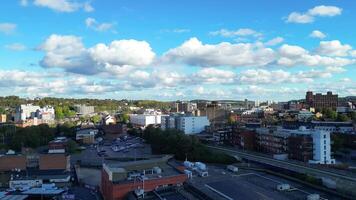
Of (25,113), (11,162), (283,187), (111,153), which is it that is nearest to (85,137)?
(111,153)

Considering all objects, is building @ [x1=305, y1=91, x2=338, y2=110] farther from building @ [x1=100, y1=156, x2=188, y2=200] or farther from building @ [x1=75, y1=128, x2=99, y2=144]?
building @ [x1=100, y1=156, x2=188, y2=200]

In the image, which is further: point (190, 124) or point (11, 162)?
point (190, 124)

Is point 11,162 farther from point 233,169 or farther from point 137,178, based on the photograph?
point 233,169

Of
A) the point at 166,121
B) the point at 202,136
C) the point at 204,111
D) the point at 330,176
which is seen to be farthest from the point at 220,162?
the point at 204,111

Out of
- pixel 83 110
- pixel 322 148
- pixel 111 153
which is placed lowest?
pixel 111 153

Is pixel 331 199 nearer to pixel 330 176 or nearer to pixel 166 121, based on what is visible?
pixel 330 176

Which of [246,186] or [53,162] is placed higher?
[246,186]

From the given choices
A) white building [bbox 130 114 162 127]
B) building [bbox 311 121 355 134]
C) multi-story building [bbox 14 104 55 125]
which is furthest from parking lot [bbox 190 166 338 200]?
multi-story building [bbox 14 104 55 125]
